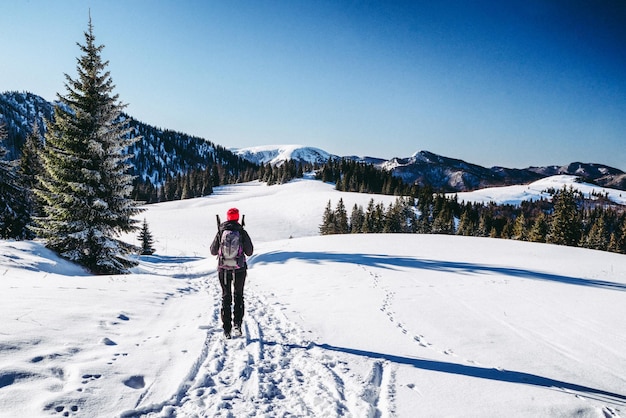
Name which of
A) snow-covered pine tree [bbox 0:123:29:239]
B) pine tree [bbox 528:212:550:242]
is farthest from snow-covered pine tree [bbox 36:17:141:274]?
pine tree [bbox 528:212:550:242]

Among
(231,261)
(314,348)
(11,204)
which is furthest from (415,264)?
(11,204)

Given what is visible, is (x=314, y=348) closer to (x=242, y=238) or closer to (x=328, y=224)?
(x=242, y=238)

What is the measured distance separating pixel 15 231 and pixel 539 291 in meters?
27.4

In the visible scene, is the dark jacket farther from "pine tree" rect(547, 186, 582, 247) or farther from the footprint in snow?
"pine tree" rect(547, 186, 582, 247)

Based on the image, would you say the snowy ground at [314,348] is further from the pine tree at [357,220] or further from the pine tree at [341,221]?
the pine tree at [357,220]

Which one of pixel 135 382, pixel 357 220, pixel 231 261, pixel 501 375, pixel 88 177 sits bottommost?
pixel 357 220

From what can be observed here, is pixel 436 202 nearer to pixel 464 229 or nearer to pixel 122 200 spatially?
pixel 464 229

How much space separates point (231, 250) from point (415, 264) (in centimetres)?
1312

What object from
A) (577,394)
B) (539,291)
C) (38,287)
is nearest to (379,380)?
(577,394)

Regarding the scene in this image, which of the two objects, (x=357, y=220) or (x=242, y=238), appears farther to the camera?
(x=357, y=220)

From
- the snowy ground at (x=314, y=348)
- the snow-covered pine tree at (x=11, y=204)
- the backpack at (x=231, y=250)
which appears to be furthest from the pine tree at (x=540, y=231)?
the snow-covered pine tree at (x=11, y=204)

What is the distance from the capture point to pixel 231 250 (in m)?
6.48

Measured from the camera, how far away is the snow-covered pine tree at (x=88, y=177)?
14.9 m

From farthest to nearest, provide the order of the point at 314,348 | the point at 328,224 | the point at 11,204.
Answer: the point at 328,224, the point at 11,204, the point at 314,348
